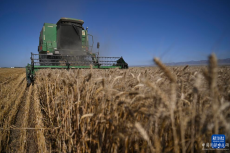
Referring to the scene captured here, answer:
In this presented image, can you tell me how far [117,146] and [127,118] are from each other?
0.27 meters

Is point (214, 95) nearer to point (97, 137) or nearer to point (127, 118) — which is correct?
point (127, 118)

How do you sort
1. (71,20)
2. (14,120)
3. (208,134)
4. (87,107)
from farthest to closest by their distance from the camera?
(71,20)
(14,120)
(87,107)
(208,134)

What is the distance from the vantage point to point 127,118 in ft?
4.37

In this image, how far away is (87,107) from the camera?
66.8 inches

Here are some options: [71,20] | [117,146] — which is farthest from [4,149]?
[71,20]

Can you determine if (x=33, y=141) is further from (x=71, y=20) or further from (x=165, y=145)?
(x=71, y=20)

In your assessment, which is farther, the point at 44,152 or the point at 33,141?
the point at 33,141

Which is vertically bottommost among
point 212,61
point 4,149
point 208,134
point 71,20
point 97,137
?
point 4,149

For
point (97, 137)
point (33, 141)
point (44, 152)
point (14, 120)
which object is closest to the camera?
point (97, 137)

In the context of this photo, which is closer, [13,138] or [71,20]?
[13,138]

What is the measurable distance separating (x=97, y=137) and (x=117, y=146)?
12.0 inches

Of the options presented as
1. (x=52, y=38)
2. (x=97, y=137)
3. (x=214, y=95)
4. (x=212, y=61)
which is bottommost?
(x=97, y=137)

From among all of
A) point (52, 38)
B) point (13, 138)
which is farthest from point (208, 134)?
point (52, 38)

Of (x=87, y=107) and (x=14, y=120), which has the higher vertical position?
(x=87, y=107)
